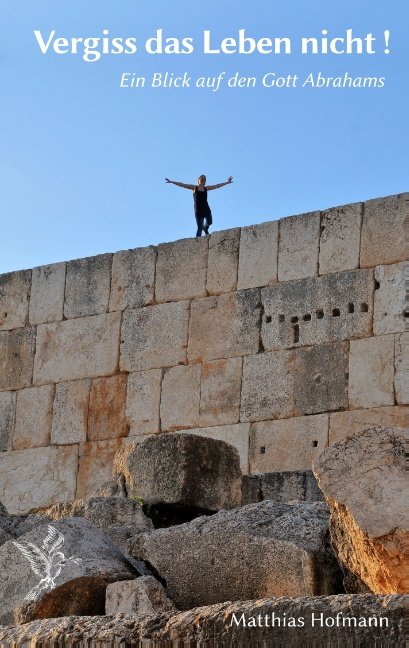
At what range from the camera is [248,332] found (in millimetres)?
13461

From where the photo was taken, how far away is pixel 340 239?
1317 centimetres

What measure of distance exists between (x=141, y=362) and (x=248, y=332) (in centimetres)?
121

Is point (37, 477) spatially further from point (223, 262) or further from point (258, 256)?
point (258, 256)

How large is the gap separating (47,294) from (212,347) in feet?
7.30

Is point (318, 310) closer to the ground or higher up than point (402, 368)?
higher up

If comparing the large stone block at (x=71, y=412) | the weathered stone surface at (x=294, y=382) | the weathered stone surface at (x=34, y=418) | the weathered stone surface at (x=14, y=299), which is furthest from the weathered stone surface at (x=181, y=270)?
the weathered stone surface at (x=14, y=299)

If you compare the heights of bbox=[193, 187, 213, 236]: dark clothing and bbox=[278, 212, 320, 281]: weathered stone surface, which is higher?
bbox=[193, 187, 213, 236]: dark clothing

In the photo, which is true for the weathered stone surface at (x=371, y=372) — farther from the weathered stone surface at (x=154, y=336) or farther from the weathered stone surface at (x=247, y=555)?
the weathered stone surface at (x=247, y=555)

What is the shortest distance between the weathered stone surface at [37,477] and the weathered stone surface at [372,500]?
8241 mm

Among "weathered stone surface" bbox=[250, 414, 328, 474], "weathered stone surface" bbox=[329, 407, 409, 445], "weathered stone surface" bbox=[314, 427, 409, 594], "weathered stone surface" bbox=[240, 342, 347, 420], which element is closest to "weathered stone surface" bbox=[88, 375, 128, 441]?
"weathered stone surface" bbox=[240, 342, 347, 420]

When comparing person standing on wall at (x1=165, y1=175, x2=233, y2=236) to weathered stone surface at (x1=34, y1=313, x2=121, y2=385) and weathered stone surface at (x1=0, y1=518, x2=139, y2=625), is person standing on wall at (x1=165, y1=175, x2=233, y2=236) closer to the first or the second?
weathered stone surface at (x1=34, y1=313, x2=121, y2=385)

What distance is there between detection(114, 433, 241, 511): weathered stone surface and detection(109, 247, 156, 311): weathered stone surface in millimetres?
5206

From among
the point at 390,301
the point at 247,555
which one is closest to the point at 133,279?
the point at 390,301

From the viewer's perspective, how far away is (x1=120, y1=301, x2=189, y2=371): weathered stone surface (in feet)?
45.8
